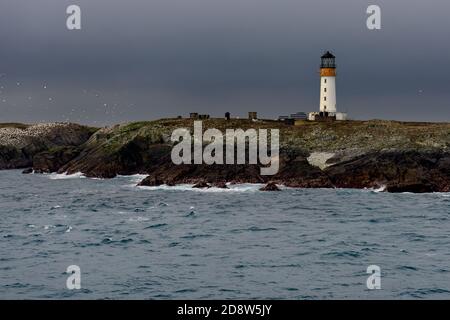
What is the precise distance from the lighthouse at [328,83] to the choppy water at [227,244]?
4253 centimetres

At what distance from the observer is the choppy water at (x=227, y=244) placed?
3057 cm

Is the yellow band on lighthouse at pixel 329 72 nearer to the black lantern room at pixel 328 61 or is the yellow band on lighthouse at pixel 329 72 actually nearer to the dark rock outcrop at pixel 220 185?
the black lantern room at pixel 328 61

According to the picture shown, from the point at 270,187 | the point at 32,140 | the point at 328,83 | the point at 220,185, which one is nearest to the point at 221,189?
the point at 220,185

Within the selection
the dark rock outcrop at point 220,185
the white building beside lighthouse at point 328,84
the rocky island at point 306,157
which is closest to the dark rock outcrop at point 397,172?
the rocky island at point 306,157

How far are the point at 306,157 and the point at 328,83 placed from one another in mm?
34403

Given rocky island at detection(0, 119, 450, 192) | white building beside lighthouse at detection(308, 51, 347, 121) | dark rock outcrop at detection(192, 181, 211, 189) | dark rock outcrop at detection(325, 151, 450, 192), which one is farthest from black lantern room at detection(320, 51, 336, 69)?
dark rock outcrop at detection(192, 181, 211, 189)

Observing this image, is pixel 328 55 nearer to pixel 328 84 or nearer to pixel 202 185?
pixel 328 84

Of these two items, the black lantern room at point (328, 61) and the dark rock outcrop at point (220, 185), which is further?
the black lantern room at point (328, 61)

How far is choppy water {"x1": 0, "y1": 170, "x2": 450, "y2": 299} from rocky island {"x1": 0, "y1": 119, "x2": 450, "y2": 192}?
457cm

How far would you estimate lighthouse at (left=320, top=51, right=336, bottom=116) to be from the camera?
10988cm

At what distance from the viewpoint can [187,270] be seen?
3406 centimetres

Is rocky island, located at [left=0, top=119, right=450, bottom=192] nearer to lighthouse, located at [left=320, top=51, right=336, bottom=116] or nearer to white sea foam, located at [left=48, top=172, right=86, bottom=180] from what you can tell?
white sea foam, located at [left=48, top=172, right=86, bottom=180]
